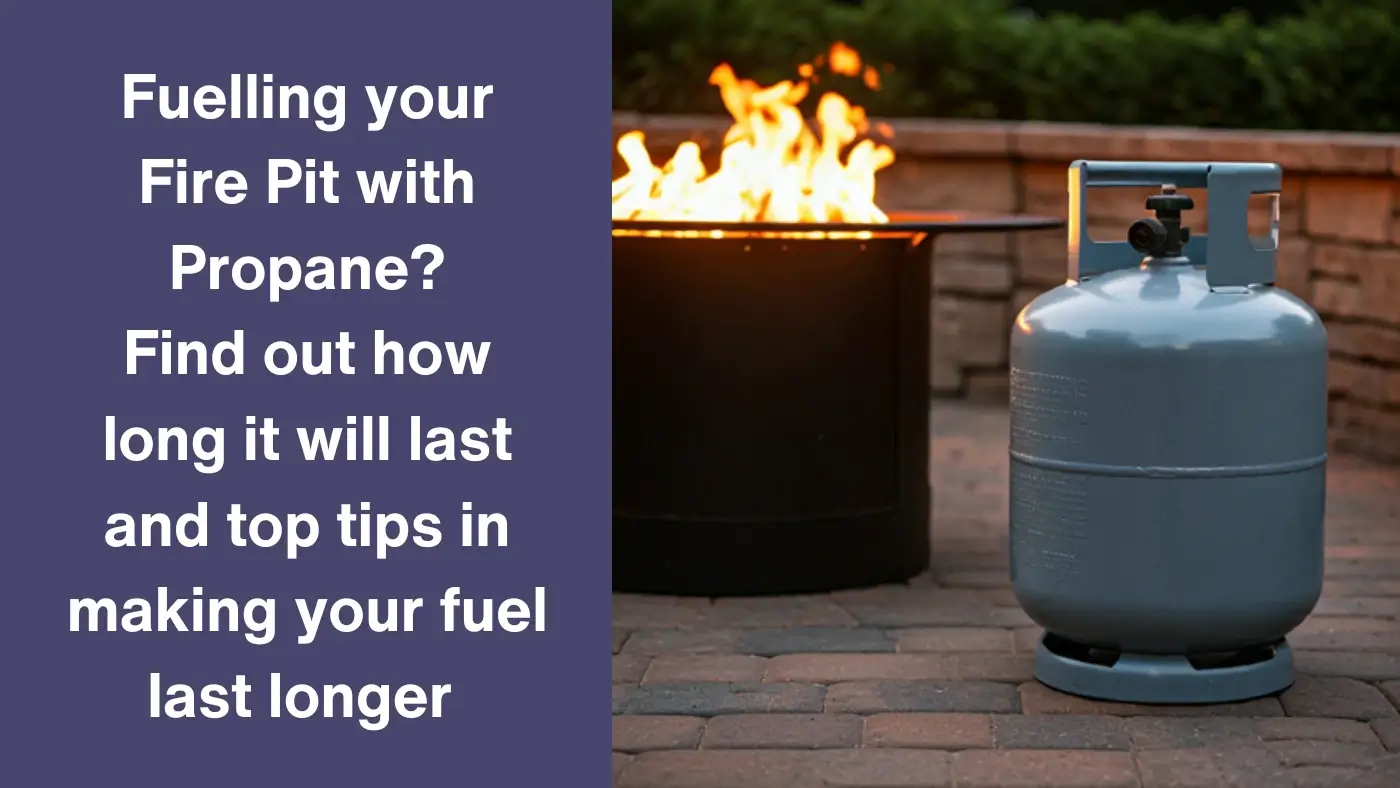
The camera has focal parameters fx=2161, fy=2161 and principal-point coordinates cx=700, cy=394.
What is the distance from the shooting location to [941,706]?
4.89 m

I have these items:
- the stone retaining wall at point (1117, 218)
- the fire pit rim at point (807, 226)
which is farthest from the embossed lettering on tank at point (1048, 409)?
the stone retaining wall at point (1117, 218)

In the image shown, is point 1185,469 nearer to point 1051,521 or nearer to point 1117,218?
point 1051,521

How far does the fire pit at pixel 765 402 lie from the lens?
605cm

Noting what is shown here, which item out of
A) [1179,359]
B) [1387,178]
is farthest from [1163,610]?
[1387,178]

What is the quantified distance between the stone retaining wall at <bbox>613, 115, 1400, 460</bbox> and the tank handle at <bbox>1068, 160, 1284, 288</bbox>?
371 centimetres

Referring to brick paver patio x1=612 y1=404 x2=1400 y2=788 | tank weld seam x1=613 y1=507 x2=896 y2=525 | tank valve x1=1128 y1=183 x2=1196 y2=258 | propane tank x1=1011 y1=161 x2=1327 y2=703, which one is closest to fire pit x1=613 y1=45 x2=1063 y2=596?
tank weld seam x1=613 y1=507 x2=896 y2=525

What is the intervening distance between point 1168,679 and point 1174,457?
0.54 metres

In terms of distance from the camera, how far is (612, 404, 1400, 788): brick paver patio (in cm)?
437

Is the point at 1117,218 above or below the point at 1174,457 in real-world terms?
above

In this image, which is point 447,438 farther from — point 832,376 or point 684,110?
point 684,110

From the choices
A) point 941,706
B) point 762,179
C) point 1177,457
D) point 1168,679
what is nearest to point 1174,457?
point 1177,457

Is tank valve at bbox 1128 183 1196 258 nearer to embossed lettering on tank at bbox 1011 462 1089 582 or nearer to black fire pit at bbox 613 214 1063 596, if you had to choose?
embossed lettering on tank at bbox 1011 462 1089 582

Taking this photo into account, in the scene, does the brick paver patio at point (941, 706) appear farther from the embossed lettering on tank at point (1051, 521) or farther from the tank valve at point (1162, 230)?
the tank valve at point (1162, 230)

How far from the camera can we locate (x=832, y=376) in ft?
20.1
